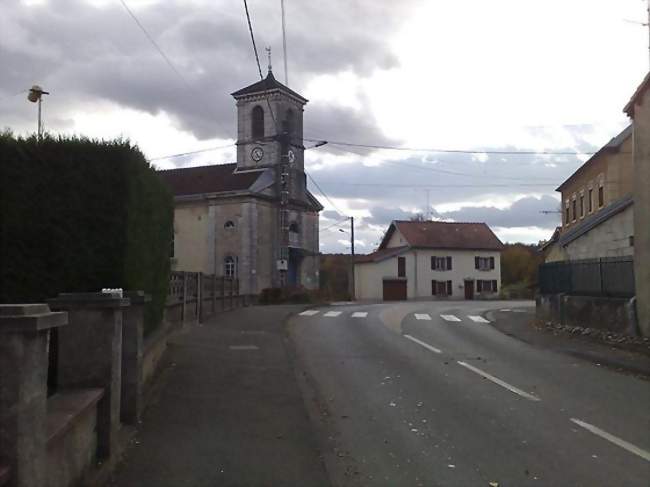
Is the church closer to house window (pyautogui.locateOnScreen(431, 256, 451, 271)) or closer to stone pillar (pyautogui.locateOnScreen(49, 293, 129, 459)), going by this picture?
house window (pyautogui.locateOnScreen(431, 256, 451, 271))

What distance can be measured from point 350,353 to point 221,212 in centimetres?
4205

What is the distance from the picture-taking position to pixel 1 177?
789 cm

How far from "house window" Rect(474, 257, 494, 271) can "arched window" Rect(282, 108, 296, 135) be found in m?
26.6

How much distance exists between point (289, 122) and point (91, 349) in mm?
52005

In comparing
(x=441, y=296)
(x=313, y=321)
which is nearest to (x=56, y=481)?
(x=313, y=321)

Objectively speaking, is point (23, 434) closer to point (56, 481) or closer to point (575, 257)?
point (56, 481)

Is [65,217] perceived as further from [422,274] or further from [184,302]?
[422,274]

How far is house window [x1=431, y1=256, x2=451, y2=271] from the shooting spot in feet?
234

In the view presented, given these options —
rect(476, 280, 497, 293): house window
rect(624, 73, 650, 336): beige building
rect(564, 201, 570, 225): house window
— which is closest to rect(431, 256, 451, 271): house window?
rect(476, 280, 497, 293): house window

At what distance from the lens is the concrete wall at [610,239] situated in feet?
74.6

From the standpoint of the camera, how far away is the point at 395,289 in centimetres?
6956

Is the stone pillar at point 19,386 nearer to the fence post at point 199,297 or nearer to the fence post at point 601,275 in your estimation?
the fence post at point 199,297

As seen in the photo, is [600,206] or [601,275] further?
[600,206]

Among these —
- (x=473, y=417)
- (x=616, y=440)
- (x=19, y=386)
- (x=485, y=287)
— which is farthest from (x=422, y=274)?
(x=19, y=386)
